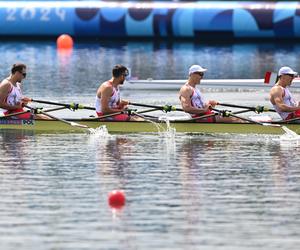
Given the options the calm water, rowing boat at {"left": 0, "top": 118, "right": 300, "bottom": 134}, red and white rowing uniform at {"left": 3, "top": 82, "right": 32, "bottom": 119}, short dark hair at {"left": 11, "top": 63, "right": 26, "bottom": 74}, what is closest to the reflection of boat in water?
rowing boat at {"left": 0, "top": 118, "right": 300, "bottom": 134}

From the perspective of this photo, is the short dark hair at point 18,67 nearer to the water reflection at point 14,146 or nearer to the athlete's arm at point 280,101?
the water reflection at point 14,146

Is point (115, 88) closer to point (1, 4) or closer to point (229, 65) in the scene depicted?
point (229, 65)

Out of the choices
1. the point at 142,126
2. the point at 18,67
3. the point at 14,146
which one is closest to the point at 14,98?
the point at 18,67

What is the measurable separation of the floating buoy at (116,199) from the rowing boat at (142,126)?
284 inches

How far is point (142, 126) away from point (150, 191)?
20.6 feet

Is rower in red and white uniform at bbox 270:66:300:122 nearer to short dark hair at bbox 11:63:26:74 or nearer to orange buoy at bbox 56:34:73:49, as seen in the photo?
short dark hair at bbox 11:63:26:74

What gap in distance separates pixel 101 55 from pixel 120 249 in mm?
35229

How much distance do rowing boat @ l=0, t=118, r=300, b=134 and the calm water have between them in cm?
16

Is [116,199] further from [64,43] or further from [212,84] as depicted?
[64,43]

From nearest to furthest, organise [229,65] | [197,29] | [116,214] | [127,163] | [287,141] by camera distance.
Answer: [116,214] < [127,163] < [287,141] < [229,65] < [197,29]

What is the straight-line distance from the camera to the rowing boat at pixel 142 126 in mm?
25469

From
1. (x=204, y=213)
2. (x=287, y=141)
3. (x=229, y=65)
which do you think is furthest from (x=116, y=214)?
(x=229, y=65)

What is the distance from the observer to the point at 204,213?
1786 centimetres

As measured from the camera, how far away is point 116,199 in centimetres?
1833
